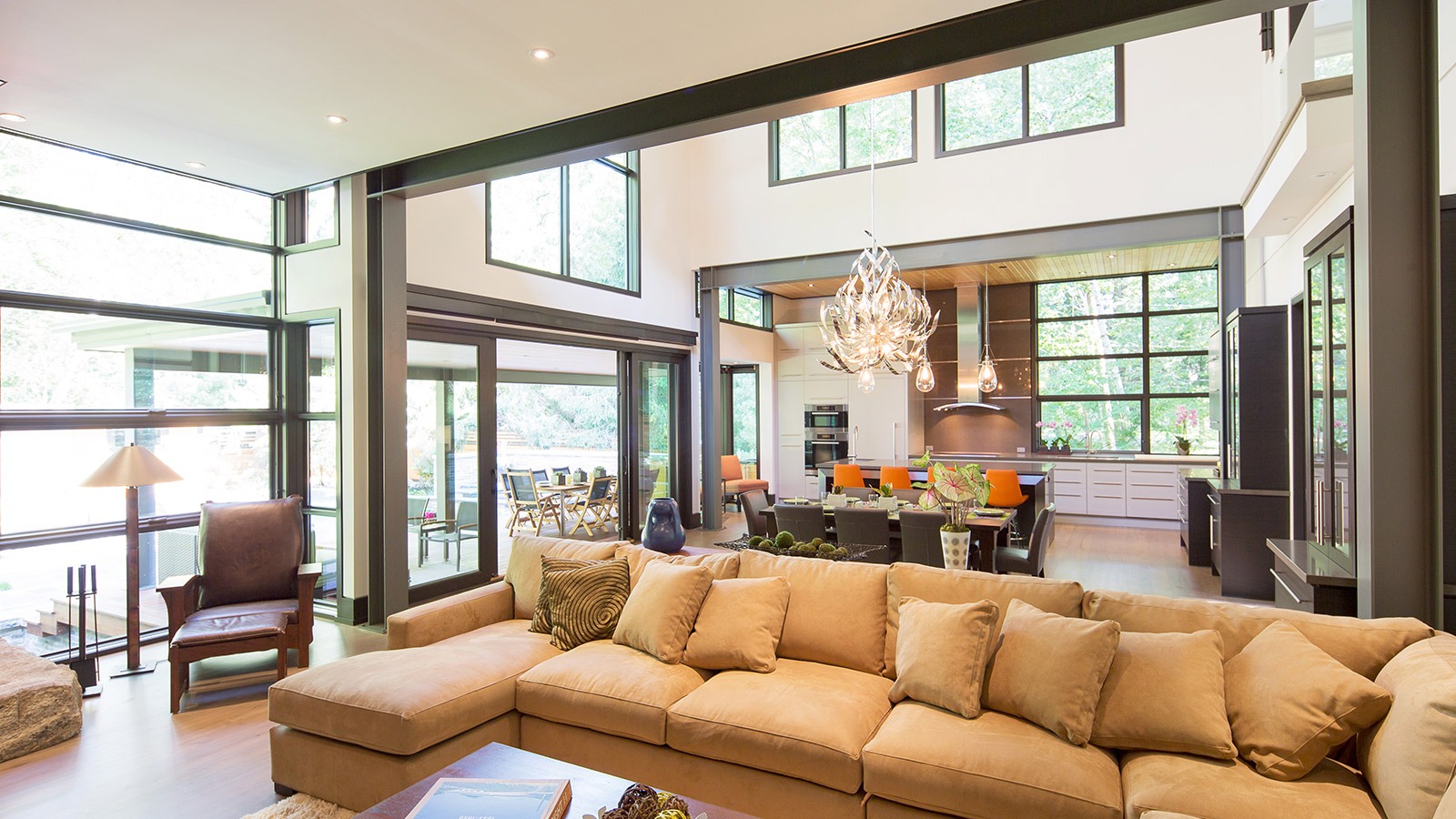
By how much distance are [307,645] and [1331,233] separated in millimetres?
5544

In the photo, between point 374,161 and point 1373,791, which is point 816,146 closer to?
point 374,161

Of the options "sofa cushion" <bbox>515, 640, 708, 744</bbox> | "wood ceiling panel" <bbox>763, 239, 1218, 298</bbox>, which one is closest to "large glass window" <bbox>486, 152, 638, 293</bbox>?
"wood ceiling panel" <bbox>763, 239, 1218, 298</bbox>

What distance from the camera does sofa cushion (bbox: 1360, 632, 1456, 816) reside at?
5.42 feet

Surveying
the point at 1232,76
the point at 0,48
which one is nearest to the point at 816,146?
the point at 1232,76

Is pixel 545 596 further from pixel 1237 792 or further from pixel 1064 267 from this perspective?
pixel 1064 267

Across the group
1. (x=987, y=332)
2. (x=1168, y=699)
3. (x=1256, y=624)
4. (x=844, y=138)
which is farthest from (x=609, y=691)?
(x=987, y=332)

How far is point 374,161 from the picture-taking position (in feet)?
15.4

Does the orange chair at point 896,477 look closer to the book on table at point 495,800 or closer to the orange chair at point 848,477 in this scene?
the orange chair at point 848,477

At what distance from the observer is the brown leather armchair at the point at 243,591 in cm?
371

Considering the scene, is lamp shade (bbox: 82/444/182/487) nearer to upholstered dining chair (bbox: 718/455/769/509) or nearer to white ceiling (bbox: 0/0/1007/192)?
white ceiling (bbox: 0/0/1007/192)

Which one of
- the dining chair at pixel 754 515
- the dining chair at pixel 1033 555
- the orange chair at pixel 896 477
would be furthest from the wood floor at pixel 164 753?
the orange chair at pixel 896 477

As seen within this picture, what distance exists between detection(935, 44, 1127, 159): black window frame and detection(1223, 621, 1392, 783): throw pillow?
17.9 ft

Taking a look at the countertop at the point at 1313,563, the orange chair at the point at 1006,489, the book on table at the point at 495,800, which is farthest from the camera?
the orange chair at the point at 1006,489

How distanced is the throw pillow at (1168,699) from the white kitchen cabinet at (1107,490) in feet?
24.6
